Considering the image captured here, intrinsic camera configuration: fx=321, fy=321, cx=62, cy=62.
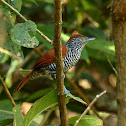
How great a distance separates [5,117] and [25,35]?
1181mm

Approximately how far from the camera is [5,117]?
2932 millimetres

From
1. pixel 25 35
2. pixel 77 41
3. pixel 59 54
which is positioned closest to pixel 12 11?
pixel 25 35

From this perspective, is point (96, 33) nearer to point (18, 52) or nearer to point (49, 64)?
point (49, 64)

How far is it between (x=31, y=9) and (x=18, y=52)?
107 inches

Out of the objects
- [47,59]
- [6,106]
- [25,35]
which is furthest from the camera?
[6,106]

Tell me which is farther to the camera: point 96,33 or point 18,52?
point 96,33

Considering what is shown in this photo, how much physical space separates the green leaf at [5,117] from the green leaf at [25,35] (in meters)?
0.99

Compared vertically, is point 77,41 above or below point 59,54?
below

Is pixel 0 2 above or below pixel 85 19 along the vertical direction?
above

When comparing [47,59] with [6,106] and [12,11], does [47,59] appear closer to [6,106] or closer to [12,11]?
[6,106]

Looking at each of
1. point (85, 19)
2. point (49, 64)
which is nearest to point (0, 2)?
point (49, 64)

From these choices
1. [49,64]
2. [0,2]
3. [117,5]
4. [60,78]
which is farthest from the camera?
[49,64]

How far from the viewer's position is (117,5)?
111 inches

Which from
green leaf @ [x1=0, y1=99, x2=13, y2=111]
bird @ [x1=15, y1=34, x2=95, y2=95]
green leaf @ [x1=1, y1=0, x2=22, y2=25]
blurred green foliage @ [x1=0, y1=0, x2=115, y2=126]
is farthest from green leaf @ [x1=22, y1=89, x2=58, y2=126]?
green leaf @ [x1=0, y1=99, x2=13, y2=111]
